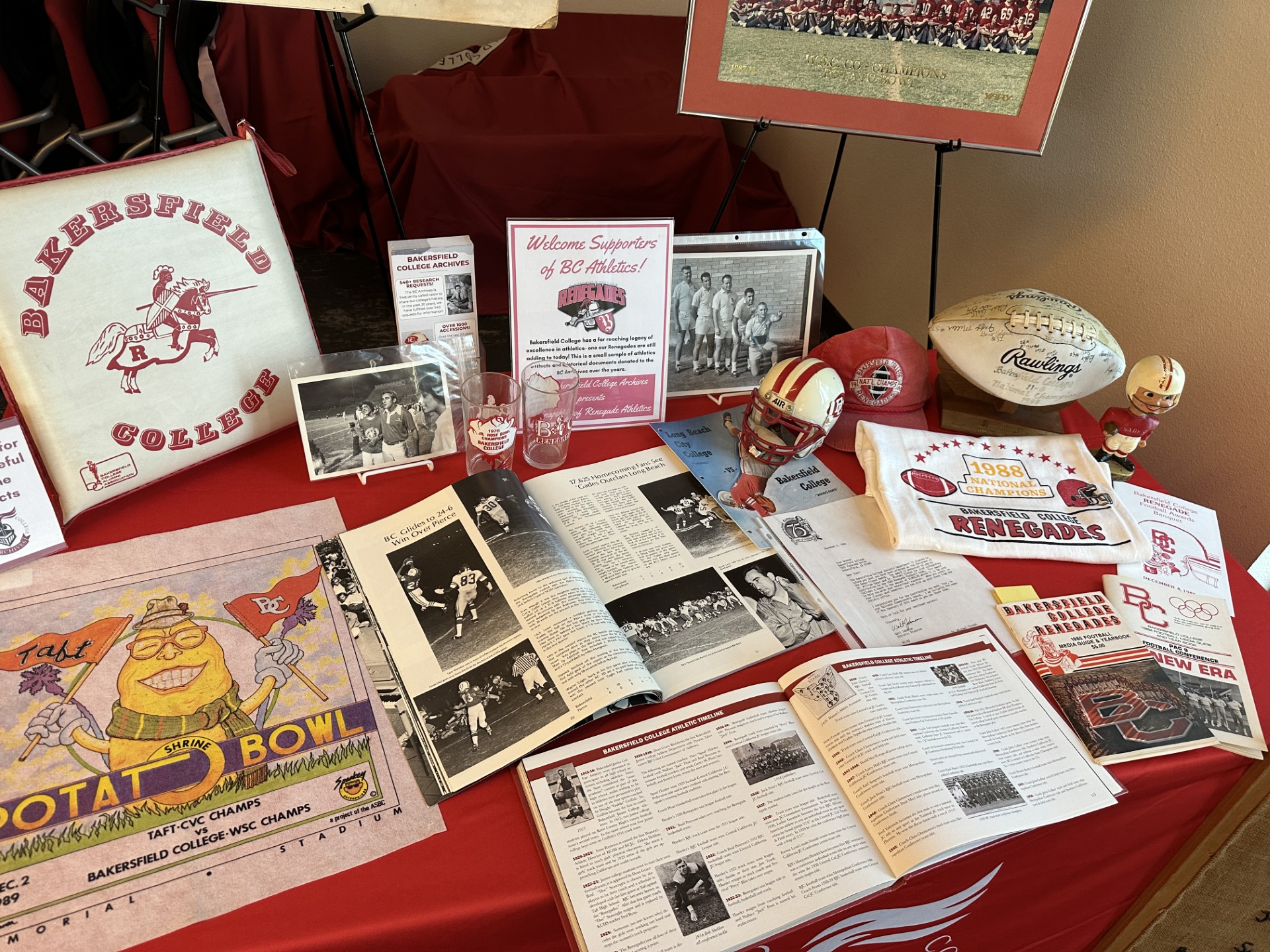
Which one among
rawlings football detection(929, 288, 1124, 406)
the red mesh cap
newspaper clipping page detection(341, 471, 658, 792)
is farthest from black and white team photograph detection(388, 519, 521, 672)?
rawlings football detection(929, 288, 1124, 406)

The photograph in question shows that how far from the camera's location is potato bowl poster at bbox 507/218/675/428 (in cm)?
115

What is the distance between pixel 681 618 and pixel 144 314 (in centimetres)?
73

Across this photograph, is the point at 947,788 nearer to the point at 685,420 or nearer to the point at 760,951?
the point at 760,951

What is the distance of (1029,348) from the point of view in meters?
1.13

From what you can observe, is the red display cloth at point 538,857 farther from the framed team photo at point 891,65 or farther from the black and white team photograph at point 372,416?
the framed team photo at point 891,65

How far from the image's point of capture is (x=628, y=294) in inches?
47.1

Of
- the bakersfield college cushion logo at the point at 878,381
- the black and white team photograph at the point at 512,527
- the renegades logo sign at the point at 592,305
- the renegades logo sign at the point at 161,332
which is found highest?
the renegades logo sign at the point at 161,332

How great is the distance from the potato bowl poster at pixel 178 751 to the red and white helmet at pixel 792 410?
59cm

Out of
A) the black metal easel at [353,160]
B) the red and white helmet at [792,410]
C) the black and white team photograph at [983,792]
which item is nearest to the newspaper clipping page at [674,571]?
the red and white helmet at [792,410]

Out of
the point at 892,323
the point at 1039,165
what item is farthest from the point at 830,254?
the point at 1039,165

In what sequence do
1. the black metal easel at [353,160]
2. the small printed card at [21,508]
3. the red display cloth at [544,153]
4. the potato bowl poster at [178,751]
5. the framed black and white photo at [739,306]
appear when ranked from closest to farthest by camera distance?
the potato bowl poster at [178,751] → the small printed card at [21,508] → the framed black and white photo at [739,306] → the black metal easel at [353,160] → the red display cloth at [544,153]

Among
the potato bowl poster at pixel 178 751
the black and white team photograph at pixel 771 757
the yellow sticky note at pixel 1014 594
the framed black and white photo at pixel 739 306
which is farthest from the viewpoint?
the framed black and white photo at pixel 739 306

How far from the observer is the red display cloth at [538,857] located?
686mm

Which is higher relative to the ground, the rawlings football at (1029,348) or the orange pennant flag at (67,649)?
the rawlings football at (1029,348)
